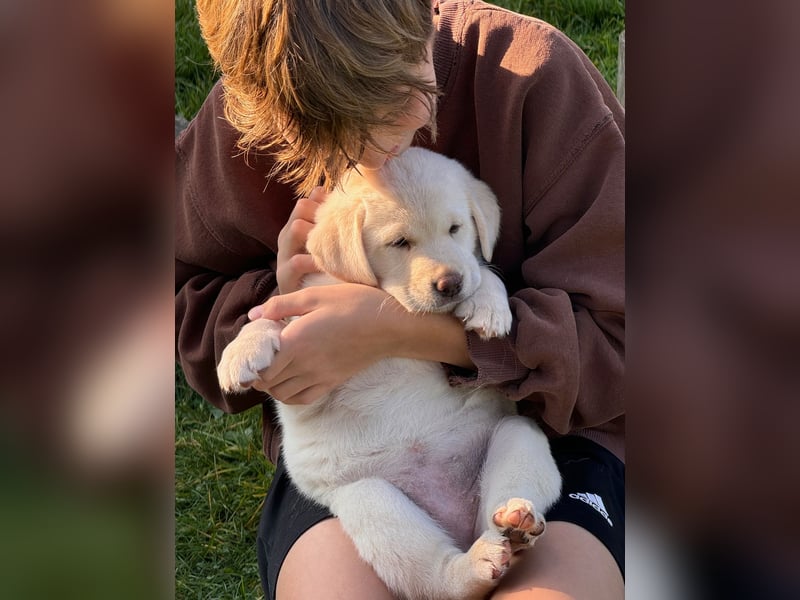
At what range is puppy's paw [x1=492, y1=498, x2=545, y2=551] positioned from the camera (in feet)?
5.22

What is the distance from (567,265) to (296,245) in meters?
0.66

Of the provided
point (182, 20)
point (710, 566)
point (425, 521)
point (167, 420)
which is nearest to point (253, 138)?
point (425, 521)

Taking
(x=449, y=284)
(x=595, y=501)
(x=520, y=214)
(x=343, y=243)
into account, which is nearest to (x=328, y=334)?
Result: (x=343, y=243)

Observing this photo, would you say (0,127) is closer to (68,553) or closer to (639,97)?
(68,553)

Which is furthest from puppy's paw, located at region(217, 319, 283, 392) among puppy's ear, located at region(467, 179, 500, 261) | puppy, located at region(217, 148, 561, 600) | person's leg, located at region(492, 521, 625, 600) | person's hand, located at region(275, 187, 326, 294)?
person's leg, located at region(492, 521, 625, 600)

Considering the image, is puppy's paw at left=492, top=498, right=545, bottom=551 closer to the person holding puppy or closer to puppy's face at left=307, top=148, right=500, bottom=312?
the person holding puppy

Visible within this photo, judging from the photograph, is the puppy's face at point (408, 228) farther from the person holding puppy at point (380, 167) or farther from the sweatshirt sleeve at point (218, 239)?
the sweatshirt sleeve at point (218, 239)

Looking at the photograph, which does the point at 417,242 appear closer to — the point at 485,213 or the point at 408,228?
the point at 408,228

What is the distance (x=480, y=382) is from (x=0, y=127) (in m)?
1.49

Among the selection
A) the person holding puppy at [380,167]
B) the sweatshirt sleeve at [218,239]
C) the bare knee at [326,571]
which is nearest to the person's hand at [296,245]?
the person holding puppy at [380,167]

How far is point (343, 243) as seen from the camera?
6.63ft

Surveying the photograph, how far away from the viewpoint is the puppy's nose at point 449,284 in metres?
1.88

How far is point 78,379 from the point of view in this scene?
0.50 m

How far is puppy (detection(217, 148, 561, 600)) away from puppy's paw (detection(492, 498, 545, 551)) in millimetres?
106
